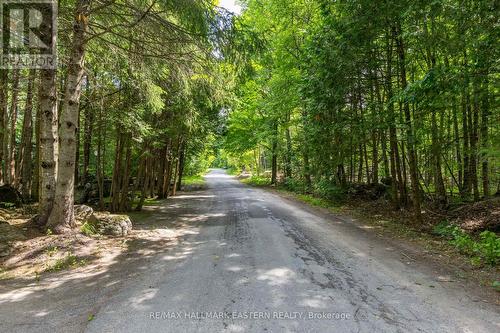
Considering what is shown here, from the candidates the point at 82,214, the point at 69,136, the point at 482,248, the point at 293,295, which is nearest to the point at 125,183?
the point at 82,214

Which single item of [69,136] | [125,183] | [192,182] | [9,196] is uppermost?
[69,136]

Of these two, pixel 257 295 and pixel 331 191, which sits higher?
pixel 331 191

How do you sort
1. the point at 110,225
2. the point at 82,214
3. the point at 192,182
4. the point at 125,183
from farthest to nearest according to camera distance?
the point at 192,182
the point at 125,183
the point at 82,214
the point at 110,225

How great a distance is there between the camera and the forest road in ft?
9.95

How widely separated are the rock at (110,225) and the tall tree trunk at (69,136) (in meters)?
0.49

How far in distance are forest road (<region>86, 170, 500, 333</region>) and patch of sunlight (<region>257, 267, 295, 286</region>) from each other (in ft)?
0.05

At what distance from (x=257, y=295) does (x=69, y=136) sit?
5074mm

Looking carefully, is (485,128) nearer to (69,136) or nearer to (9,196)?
(69,136)

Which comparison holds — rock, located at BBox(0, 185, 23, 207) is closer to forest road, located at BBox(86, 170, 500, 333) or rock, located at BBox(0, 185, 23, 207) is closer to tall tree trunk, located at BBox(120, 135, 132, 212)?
tall tree trunk, located at BBox(120, 135, 132, 212)

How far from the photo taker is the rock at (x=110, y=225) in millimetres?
6668

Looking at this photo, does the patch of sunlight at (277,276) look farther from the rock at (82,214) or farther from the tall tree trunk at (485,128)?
the tall tree trunk at (485,128)

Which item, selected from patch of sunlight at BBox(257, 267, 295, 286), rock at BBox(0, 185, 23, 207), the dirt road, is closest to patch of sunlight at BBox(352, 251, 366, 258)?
the dirt road

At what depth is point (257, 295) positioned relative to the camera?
3.65 metres

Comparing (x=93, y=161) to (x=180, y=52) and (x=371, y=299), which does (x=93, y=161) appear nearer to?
(x=180, y=52)
